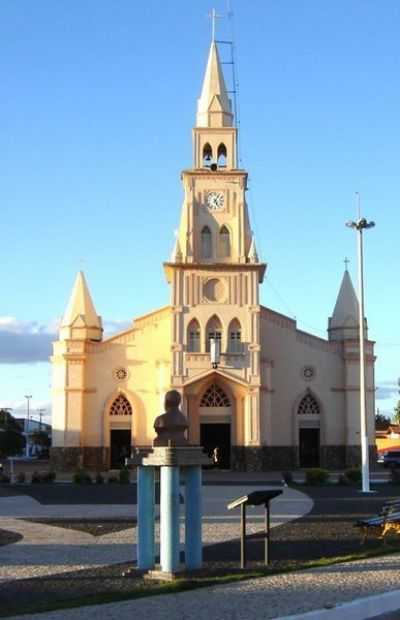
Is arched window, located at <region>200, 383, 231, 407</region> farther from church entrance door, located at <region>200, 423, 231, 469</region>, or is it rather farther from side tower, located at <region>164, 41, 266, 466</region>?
church entrance door, located at <region>200, 423, 231, 469</region>

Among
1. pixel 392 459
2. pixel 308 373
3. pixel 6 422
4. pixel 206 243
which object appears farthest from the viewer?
pixel 6 422

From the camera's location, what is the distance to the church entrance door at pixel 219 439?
51.4m

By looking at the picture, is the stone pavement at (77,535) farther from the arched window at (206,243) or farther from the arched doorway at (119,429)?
the arched window at (206,243)

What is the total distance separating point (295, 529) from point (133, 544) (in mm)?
3715

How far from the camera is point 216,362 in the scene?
163 feet

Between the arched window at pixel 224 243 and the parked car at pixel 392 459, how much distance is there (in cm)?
1542

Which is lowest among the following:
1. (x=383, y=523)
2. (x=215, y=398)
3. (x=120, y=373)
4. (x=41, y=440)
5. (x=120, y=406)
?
(x=41, y=440)

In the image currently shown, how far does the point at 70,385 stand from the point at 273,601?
137 feet

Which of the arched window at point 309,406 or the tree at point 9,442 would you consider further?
the tree at point 9,442

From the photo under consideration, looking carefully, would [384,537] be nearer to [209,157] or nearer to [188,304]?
[188,304]

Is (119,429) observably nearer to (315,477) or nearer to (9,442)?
(315,477)

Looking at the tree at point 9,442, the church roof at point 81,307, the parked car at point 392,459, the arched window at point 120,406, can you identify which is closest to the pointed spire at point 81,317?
the church roof at point 81,307

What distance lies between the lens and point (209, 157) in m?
53.5

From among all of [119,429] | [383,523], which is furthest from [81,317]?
[383,523]
